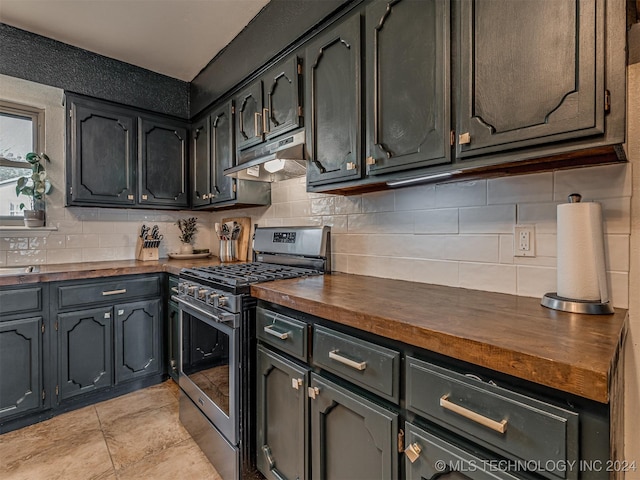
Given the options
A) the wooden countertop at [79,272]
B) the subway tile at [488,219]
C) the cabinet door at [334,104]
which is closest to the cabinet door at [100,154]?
the wooden countertop at [79,272]

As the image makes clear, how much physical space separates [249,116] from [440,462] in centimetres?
216

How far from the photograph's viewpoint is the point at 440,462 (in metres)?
0.83

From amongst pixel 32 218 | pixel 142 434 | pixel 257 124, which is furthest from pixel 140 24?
pixel 142 434

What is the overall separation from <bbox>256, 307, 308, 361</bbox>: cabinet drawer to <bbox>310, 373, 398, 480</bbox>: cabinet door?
119mm

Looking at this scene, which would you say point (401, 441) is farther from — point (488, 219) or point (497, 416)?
point (488, 219)

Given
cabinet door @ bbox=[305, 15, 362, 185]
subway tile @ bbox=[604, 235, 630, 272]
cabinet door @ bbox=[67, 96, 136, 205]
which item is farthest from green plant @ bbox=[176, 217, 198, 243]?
subway tile @ bbox=[604, 235, 630, 272]

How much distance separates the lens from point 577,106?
886 millimetres

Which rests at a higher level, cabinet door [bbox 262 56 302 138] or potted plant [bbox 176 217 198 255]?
cabinet door [bbox 262 56 302 138]

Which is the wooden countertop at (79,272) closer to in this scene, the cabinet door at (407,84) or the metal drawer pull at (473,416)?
the cabinet door at (407,84)

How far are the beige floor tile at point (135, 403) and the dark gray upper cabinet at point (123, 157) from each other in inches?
58.7

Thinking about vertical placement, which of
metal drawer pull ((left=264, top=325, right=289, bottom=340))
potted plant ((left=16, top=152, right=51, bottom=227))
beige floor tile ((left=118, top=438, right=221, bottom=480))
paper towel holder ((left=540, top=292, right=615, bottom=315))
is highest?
potted plant ((left=16, top=152, right=51, bottom=227))

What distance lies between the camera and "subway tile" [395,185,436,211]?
1562mm

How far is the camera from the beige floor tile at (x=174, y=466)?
1.63 meters

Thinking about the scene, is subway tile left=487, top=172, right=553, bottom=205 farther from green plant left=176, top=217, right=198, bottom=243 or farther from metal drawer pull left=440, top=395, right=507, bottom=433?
green plant left=176, top=217, right=198, bottom=243
